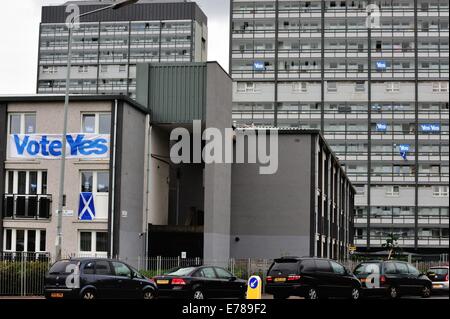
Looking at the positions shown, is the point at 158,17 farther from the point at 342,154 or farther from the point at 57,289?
the point at 57,289

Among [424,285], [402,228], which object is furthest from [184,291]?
[402,228]

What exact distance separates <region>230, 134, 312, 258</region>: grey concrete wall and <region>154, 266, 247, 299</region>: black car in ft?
55.7

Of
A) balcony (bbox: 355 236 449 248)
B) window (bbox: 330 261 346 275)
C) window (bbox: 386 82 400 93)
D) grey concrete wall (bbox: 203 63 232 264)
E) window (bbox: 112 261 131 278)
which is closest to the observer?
window (bbox: 112 261 131 278)

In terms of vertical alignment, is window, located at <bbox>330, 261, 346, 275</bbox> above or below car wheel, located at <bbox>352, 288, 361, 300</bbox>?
above

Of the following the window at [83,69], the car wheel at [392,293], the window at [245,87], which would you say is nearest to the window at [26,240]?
the car wheel at [392,293]

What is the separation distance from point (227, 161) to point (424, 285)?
13825 millimetres

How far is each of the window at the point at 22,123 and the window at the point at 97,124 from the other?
2.35 metres

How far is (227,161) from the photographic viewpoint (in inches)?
1614

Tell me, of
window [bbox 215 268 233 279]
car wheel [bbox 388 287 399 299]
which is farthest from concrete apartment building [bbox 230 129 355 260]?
window [bbox 215 268 233 279]

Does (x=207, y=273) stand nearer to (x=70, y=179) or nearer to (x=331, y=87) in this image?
(x=70, y=179)

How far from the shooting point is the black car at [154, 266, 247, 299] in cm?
2483

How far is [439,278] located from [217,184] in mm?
11428

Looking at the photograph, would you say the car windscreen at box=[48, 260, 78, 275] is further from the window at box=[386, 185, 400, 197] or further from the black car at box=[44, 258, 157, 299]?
the window at box=[386, 185, 400, 197]

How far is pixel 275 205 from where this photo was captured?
44031 mm
